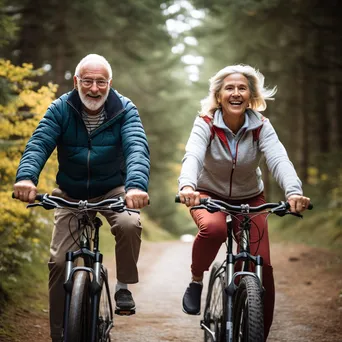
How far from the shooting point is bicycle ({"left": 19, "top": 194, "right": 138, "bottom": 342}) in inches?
141

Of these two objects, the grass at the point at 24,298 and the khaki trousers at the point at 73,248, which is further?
the grass at the point at 24,298

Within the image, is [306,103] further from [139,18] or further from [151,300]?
[151,300]

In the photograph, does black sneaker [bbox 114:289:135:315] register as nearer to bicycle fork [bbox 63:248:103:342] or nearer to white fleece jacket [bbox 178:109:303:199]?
bicycle fork [bbox 63:248:103:342]

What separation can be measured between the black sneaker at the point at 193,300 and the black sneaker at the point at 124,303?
612 millimetres

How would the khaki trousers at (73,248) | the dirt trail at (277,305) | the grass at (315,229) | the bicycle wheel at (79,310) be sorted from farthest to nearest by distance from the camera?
the grass at (315,229) < the dirt trail at (277,305) < the khaki trousers at (73,248) < the bicycle wheel at (79,310)

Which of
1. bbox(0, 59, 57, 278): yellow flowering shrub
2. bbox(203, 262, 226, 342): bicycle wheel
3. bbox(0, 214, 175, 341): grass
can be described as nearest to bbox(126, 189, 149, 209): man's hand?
bbox(203, 262, 226, 342): bicycle wheel

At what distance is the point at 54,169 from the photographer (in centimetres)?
834

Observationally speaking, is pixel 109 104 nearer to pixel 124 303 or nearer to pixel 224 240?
pixel 224 240

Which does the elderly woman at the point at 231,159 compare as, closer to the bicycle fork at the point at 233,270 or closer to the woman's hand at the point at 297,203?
the bicycle fork at the point at 233,270

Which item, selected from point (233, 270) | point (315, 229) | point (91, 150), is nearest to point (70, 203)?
point (91, 150)

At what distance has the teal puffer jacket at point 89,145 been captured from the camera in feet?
13.8

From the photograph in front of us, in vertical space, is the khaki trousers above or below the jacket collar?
below

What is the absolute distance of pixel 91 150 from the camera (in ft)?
14.0

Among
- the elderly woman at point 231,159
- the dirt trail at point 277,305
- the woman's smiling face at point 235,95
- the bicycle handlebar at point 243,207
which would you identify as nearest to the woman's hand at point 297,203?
the bicycle handlebar at point 243,207
